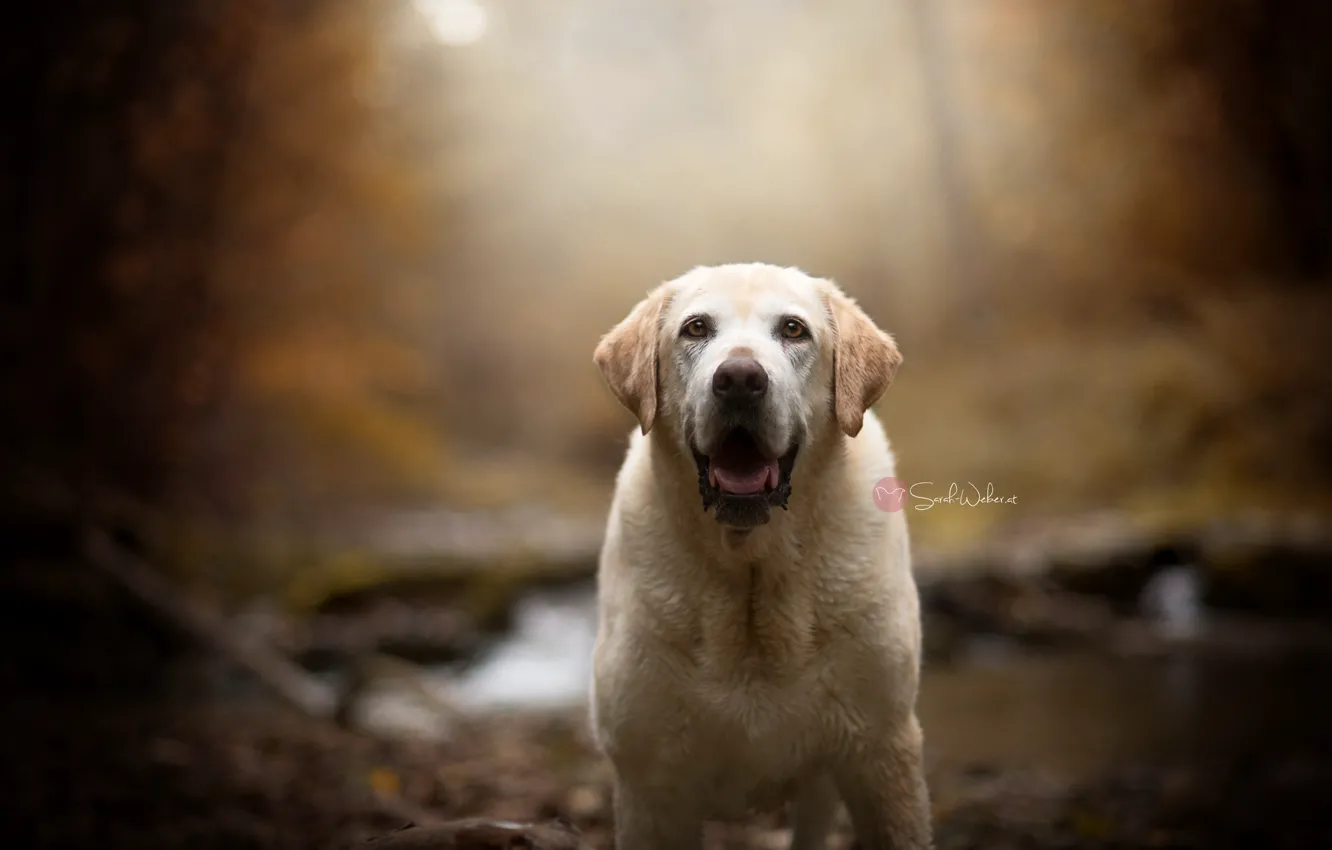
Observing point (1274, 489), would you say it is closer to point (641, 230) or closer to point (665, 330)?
point (641, 230)

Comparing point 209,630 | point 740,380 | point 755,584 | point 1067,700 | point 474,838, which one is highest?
point 209,630

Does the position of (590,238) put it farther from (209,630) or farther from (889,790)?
(889,790)

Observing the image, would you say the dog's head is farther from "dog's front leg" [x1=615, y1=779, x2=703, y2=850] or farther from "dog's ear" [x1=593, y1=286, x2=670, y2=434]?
"dog's front leg" [x1=615, y1=779, x2=703, y2=850]

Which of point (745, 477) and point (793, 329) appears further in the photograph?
point (793, 329)

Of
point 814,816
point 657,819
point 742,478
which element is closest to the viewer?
point 742,478

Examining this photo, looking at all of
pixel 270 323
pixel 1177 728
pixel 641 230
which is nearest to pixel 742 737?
pixel 1177 728

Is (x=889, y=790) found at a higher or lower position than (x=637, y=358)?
lower

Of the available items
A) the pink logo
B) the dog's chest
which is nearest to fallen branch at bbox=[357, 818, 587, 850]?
the dog's chest

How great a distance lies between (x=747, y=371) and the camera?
2264 mm

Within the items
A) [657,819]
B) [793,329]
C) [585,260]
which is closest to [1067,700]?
[657,819]

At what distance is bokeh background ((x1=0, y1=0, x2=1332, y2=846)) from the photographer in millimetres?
9047

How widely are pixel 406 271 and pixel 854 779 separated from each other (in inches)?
475

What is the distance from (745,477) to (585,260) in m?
12.1

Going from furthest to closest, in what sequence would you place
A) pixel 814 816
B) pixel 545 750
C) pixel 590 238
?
pixel 590 238 → pixel 545 750 → pixel 814 816
